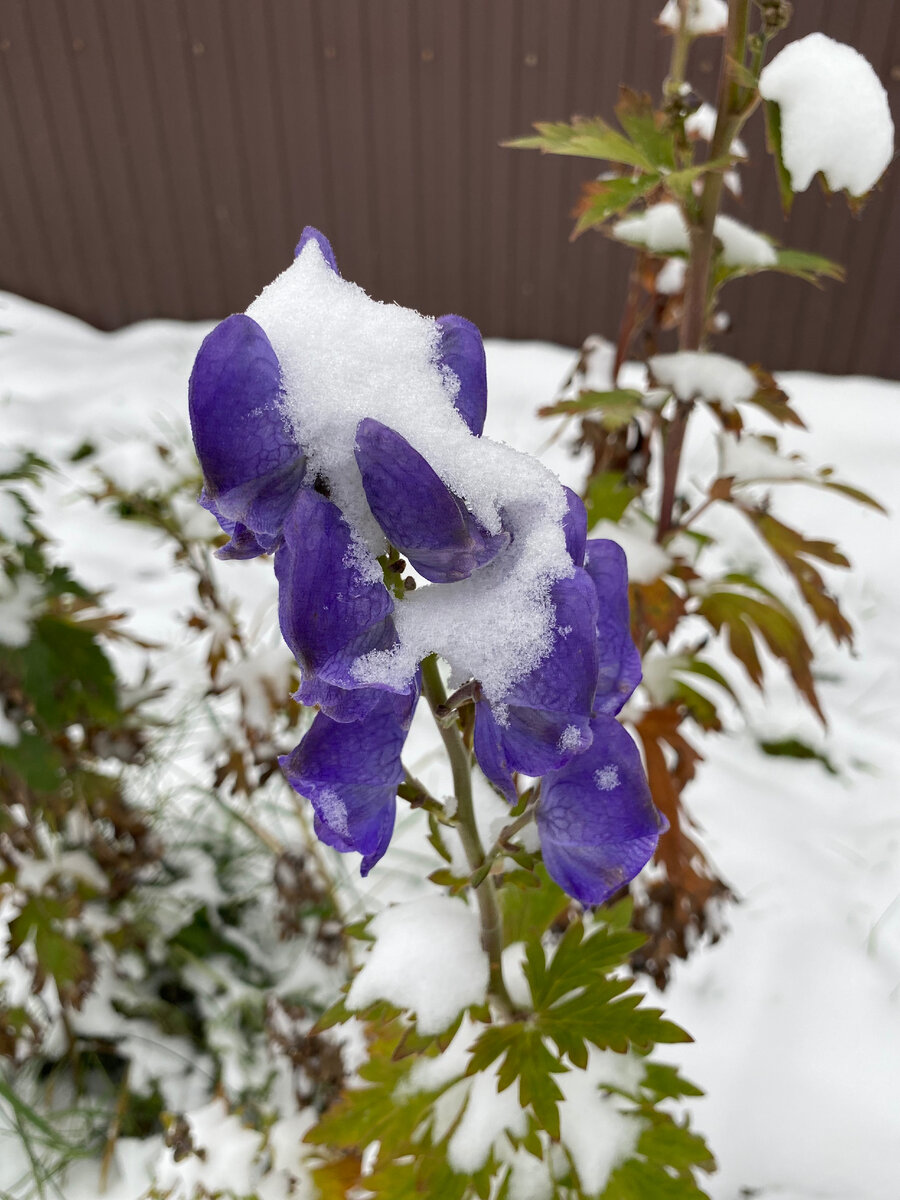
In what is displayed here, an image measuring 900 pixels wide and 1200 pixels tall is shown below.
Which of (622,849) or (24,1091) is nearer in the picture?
(622,849)

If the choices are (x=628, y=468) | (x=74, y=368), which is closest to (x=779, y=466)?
(x=628, y=468)

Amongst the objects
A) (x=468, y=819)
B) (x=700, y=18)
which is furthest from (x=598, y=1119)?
(x=700, y=18)

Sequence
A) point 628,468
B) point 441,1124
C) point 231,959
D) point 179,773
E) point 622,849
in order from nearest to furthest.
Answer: point 622,849 → point 441,1124 → point 628,468 → point 231,959 → point 179,773

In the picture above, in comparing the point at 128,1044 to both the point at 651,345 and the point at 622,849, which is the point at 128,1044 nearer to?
the point at 622,849

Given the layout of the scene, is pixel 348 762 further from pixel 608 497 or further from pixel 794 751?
pixel 794 751

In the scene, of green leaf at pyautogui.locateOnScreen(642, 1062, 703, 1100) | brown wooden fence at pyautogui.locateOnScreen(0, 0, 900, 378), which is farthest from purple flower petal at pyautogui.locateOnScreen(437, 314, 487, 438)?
brown wooden fence at pyautogui.locateOnScreen(0, 0, 900, 378)

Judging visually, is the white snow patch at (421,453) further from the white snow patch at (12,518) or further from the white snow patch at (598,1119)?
the white snow patch at (12,518)

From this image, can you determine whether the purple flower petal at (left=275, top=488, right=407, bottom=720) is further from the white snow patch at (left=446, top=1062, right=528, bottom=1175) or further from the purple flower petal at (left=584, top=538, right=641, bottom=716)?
the white snow patch at (left=446, top=1062, right=528, bottom=1175)
